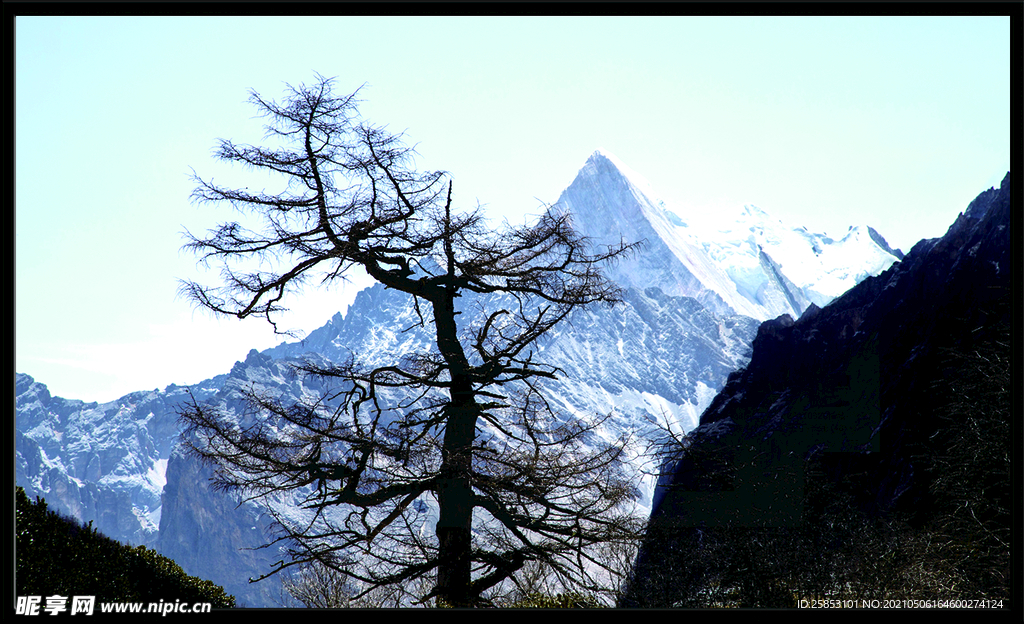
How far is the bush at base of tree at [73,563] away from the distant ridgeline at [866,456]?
18.6ft

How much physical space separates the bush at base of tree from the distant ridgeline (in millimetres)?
5662

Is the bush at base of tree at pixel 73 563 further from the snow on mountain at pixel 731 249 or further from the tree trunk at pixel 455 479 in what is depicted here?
the snow on mountain at pixel 731 249

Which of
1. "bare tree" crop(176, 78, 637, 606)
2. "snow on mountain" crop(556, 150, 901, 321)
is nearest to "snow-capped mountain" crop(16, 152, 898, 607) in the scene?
"snow on mountain" crop(556, 150, 901, 321)

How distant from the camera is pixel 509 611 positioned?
8297mm

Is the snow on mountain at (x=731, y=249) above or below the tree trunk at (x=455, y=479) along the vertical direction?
above

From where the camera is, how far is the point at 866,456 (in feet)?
129

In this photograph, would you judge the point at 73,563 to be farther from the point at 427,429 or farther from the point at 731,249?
the point at 731,249

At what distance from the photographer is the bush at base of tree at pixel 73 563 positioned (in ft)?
26.7

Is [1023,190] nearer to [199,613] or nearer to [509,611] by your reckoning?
[509,611]

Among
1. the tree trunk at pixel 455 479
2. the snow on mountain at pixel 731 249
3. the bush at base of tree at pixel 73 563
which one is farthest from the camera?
the snow on mountain at pixel 731 249

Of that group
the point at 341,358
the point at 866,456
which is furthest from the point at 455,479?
the point at 341,358

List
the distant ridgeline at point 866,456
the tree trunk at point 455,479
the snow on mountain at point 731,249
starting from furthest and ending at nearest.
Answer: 1. the snow on mountain at point 731,249
2. the distant ridgeline at point 866,456
3. the tree trunk at point 455,479

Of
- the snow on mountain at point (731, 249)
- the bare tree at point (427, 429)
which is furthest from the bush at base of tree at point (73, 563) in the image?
the snow on mountain at point (731, 249)

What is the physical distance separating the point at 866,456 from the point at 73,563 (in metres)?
37.8
